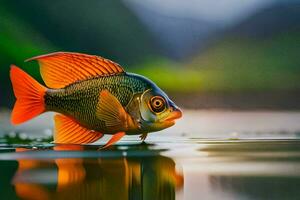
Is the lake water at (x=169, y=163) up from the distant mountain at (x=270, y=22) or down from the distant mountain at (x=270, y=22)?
down

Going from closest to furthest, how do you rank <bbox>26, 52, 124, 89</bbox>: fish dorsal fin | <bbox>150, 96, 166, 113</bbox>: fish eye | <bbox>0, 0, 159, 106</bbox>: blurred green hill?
<bbox>150, 96, 166, 113</bbox>: fish eye
<bbox>26, 52, 124, 89</bbox>: fish dorsal fin
<bbox>0, 0, 159, 106</bbox>: blurred green hill

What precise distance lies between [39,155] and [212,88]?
4.65 ft

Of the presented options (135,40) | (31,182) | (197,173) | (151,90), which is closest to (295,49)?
(135,40)

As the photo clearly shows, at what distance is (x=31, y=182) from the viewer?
1.64m

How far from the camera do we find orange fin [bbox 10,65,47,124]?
2145 millimetres

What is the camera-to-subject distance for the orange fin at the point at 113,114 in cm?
211

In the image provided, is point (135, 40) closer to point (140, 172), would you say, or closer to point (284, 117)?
point (284, 117)

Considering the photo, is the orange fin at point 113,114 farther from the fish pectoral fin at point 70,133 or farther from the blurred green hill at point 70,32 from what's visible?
the blurred green hill at point 70,32

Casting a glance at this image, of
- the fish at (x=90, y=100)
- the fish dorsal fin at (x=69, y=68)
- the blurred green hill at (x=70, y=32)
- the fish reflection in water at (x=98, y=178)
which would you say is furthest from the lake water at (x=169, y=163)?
the blurred green hill at (x=70, y=32)

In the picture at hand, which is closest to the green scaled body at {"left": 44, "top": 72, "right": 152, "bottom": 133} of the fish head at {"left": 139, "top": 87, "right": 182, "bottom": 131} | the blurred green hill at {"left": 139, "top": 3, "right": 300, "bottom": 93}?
the fish head at {"left": 139, "top": 87, "right": 182, "bottom": 131}

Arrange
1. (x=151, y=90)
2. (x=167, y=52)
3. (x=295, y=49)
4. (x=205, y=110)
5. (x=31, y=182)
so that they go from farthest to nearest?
(x=295, y=49) < (x=167, y=52) < (x=205, y=110) < (x=151, y=90) < (x=31, y=182)

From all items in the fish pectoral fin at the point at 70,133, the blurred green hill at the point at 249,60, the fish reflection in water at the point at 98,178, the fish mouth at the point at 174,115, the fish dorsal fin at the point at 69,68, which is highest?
the blurred green hill at the point at 249,60

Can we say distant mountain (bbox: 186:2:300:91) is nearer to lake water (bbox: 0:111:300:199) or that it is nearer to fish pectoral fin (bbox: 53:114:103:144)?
lake water (bbox: 0:111:300:199)

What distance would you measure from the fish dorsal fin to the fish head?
262mm
